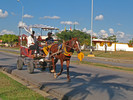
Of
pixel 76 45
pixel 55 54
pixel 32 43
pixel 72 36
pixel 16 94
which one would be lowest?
pixel 16 94

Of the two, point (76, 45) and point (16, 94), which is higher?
point (76, 45)

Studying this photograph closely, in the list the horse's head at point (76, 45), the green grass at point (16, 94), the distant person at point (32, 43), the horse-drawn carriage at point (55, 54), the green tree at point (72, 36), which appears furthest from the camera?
the green tree at point (72, 36)

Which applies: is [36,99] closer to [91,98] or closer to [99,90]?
[91,98]

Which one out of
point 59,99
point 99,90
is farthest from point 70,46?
point 59,99

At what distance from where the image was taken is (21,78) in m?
11.2

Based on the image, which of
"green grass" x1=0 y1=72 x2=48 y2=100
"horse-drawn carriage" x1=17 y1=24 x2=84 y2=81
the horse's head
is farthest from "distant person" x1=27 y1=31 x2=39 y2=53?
"green grass" x1=0 y1=72 x2=48 y2=100

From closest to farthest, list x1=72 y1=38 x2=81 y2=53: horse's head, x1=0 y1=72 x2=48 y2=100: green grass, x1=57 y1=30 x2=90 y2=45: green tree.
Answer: x1=0 y1=72 x2=48 y2=100: green grass, x1=72 y1=38 x2=81 y2=53: horse's head, x1=57 y1=30 x2=90 y2=45: green tree

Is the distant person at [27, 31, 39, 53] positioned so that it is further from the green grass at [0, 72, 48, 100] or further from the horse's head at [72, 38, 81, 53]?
the green grass at [0, 72, 48, 100]

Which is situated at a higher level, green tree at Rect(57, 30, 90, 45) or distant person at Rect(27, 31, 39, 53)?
green tree at Rect(57, 30, 90, 45)

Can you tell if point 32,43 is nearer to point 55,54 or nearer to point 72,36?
point 55,54

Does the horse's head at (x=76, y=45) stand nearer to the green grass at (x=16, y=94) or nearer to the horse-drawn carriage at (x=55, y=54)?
the horse-drawn carriage at (x=55, y=54)

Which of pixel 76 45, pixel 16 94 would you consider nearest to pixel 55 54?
pixel 76 45

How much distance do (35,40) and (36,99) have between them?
701 cm

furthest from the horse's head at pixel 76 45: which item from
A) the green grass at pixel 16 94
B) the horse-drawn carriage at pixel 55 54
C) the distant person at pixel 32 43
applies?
the distant person at pixel 32 43
